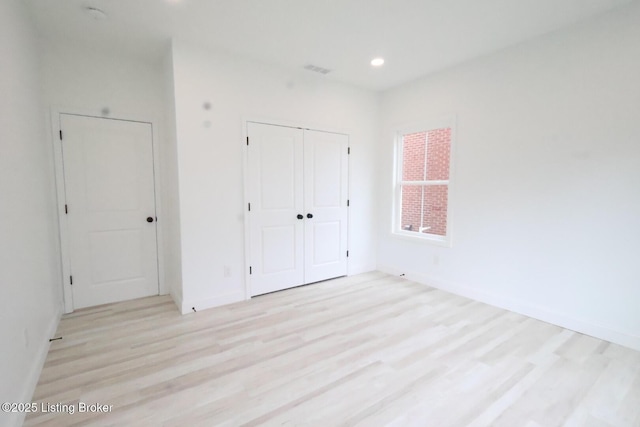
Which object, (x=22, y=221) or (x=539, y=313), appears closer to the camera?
(x=22, y=221)

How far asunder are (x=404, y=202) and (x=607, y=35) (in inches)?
102

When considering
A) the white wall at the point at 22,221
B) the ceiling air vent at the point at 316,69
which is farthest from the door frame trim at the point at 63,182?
the ceiling air vent at the point at 316,69

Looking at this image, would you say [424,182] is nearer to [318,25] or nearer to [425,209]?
[425,209]

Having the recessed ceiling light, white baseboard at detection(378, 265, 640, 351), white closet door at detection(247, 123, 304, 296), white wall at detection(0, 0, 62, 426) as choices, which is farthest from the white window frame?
white wall at detection(0, 0, 62, 426)

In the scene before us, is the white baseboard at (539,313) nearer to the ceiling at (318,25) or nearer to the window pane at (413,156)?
the window pane at (413,156)

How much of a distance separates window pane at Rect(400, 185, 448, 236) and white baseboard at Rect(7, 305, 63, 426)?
4007 millimetres

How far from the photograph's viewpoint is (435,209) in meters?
3.97

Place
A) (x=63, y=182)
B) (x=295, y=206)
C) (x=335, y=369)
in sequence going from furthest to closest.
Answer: (x=295, y=206), (x=63, y=182), (x=335, y=369)

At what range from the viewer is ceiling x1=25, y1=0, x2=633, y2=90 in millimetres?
2379

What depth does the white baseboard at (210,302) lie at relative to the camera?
3.13 metres

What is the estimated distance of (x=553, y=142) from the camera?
281cm

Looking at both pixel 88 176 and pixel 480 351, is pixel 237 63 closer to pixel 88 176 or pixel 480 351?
pixel 88 176

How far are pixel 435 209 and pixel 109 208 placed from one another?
12.9 ft

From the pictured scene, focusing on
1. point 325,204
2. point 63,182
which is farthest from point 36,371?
point 325,204
